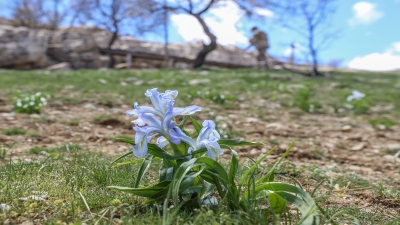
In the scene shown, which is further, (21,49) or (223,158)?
(21,49)

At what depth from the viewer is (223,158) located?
3.36m

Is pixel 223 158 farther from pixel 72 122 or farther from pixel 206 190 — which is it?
pixel 72 122

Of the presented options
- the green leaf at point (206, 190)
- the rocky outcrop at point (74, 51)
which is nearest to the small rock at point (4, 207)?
the green leaf at point (206, 190)

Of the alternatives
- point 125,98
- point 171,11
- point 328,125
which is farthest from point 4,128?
point 171,11

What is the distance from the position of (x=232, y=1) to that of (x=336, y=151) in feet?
55.7

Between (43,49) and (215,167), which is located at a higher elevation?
(215,167)

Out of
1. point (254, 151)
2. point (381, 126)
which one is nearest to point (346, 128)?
point (381, 126)

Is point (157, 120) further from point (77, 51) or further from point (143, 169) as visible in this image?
point (77, 51)

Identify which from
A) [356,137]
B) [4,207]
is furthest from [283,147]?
[4,207]

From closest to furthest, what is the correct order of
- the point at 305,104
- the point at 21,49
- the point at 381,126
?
the point at 381,126, the point at 305,104, the point at 21,49

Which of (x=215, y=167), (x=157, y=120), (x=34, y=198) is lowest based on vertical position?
(x=34, y=198)

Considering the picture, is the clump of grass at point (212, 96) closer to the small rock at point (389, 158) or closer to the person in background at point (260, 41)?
the small rock at point (389, 158)

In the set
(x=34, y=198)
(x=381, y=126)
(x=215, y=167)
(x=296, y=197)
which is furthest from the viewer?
(x=381, y=126)

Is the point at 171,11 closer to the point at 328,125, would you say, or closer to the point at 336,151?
the point at 328,125
